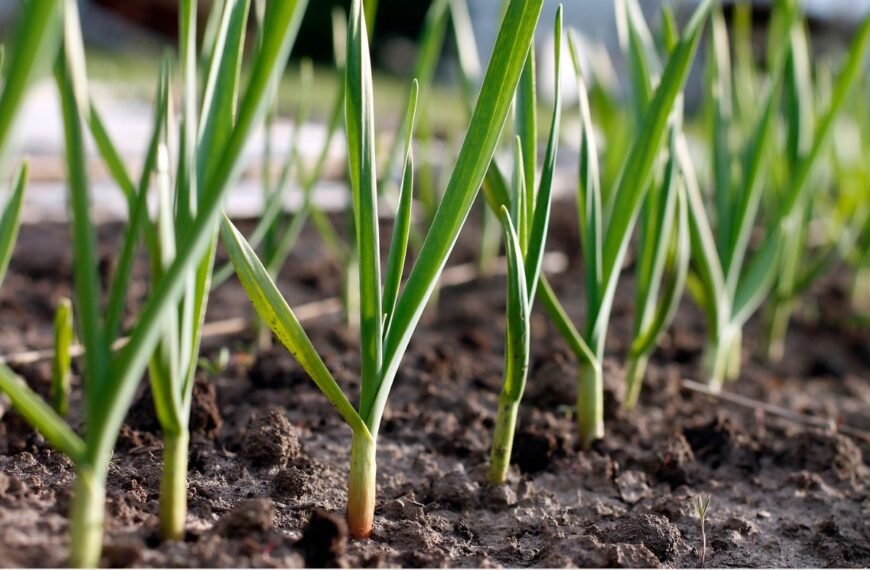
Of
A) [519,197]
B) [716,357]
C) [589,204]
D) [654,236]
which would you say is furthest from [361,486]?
[716,357]

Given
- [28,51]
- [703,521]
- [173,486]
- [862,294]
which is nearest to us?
[28,51]

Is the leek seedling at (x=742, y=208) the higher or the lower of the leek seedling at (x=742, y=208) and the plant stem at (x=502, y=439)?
the higher

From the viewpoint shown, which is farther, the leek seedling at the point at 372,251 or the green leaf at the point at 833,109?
the green leaf at the point at 833,109

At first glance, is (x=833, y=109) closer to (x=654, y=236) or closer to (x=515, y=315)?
(x=654, y=236)

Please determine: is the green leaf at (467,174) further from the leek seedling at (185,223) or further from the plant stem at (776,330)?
the plant stem at (776,330)

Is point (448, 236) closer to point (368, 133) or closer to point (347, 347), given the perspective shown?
point (368, 133)

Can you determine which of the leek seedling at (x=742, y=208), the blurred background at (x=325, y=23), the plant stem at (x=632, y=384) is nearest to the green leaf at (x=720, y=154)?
the leek seedling at (x=742, y=208)

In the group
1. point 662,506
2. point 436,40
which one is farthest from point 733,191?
point 662,506
